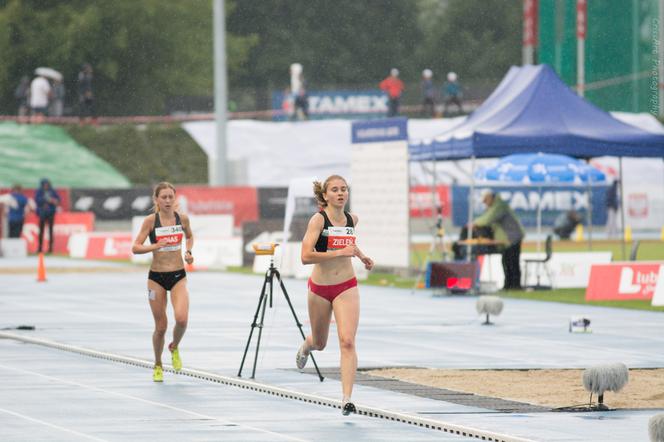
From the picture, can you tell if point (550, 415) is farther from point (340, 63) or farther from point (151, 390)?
point (340, 63)

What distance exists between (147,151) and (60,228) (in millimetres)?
18737

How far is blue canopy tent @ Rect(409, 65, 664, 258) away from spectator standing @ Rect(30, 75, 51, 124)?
31.4m

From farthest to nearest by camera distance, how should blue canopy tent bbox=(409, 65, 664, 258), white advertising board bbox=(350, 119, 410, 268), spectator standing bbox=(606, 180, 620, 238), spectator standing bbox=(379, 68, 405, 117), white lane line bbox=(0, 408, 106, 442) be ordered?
1. spectator standing bbox=(379, 68, 405, 117)
2. spectator standing bbox=(606, 180, 620, 238)
3. white advertising board bbox=(350, 119, 410, 268)
4. blue canopy tent bbox=(409, 65, 664, 258)
5. white lane line bbox=(0, 408, 106, 442)

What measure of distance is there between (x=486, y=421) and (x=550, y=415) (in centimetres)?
68

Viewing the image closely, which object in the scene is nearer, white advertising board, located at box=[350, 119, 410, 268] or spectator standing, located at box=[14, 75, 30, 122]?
white advertising board, located at box=[350, 119, 410, 268]

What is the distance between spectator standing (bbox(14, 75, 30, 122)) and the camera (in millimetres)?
62656

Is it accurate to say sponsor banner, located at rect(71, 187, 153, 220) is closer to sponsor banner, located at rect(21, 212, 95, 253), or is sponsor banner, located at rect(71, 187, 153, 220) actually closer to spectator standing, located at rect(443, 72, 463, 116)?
sponsor banner, located at rect(21, 212, 95, 253)

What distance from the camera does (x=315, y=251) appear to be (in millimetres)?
13273

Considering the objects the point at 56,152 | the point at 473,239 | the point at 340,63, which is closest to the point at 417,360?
the point at 473,239

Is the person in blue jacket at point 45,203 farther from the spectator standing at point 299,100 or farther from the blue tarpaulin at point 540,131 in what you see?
the spectator standing at point 299,100

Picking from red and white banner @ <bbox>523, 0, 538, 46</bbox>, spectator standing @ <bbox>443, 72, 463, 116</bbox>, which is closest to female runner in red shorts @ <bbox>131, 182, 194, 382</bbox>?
red and white banner @ <bbox>523, 0, 538, 46</bbox>

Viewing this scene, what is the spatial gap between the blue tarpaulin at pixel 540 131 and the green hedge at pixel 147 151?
3379cm

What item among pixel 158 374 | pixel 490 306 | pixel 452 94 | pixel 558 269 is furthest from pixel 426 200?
pixel 158 374

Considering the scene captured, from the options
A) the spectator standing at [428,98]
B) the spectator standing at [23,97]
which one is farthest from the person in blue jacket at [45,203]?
the spectator standing at [428,98]
